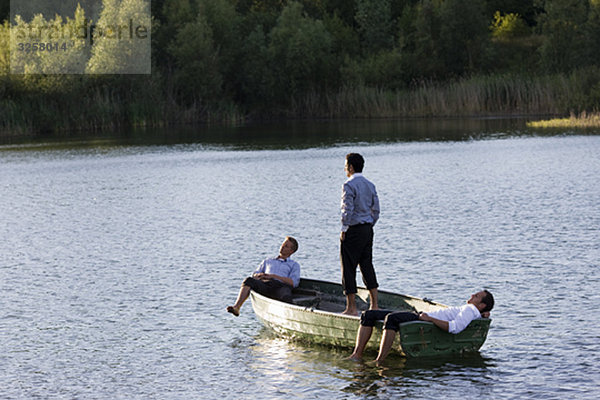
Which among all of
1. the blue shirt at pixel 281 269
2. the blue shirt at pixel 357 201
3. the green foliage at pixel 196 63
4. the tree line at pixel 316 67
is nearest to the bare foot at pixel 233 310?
the blue shirt at pixel 281 269

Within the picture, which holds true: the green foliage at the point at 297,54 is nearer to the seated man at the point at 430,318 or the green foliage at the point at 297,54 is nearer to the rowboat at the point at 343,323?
the rowboat at the point at 343,323

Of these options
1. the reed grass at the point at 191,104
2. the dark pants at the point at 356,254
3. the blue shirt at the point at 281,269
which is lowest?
the blue shirt at the point at 281,269

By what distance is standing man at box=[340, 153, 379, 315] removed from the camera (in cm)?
1384

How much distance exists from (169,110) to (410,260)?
59309 millimetres

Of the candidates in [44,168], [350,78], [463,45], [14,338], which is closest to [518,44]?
[463,45]

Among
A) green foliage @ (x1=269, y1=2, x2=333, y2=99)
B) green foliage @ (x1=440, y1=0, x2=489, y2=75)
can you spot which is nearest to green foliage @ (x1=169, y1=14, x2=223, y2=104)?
green foliage @ (x1=269, y1=2, x2=333, y2=99)

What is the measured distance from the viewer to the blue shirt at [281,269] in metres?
15.9

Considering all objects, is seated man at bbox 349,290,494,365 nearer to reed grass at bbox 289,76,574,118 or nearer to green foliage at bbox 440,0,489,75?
reed grass at bbox 289,76,574,118

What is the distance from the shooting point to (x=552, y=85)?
2623 inches

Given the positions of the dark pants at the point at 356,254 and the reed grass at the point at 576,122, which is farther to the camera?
the reed grass at the point at 576,122

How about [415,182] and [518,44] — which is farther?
[518,44]

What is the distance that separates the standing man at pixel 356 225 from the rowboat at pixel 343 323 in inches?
18.2

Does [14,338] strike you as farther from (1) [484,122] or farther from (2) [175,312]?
(1) [484,122]

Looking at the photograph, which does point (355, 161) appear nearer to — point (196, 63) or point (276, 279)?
point (276, 279)
